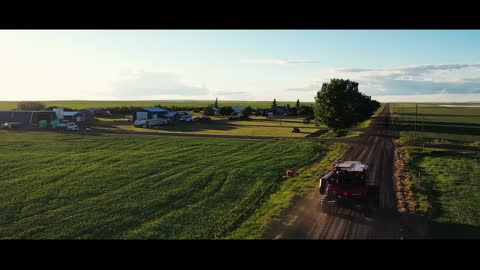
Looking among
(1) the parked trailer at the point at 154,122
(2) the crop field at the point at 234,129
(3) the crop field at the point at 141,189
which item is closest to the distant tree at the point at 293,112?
(2) the crop field at the point at 234,129

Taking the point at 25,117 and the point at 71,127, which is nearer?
the point at 71,127

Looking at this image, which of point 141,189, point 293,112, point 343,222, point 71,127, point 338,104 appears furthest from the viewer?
point 293,112

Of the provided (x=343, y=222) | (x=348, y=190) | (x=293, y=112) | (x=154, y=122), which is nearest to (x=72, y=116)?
(x=154, y=122)

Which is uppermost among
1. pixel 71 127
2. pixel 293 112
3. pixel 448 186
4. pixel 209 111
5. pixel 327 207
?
pixel 293 112

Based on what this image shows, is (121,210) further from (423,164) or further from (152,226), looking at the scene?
(423,164)

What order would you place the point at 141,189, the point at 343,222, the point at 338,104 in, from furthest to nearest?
the point at 338,104, the point at 141,189, the point at 343,222

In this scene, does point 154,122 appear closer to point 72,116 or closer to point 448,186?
point 72,116

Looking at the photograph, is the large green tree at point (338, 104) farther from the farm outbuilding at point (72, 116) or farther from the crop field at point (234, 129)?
the farm outbuilding at point (72, 116)
